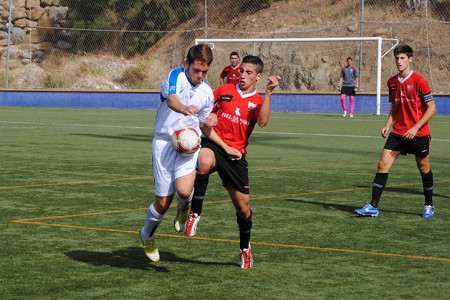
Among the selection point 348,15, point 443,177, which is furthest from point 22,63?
point 443,177

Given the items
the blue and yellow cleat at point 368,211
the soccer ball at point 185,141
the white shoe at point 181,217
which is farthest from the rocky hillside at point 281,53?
the soccer ball at point 185,141

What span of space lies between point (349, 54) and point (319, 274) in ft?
125

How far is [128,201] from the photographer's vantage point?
11.5m

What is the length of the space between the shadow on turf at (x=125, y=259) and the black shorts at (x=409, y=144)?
3600 mm

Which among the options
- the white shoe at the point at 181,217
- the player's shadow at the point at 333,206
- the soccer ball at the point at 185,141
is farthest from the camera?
the player's shadow at the point at 333,206

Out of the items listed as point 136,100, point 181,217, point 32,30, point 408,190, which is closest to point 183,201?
point 181,217

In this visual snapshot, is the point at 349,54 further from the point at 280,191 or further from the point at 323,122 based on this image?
the point at 280,191

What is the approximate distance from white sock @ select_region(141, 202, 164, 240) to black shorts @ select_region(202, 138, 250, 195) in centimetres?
62

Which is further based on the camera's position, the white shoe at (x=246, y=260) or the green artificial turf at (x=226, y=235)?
the white shoe at (x=246, y=260)

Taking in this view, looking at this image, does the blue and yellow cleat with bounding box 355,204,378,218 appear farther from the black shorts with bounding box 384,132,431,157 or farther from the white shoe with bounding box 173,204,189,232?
the white shoe with bounding box 173,204,189,232

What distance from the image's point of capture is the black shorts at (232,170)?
25.0 feet

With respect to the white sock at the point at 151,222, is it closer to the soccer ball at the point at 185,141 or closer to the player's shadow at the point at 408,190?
the soccer ball at the point at 185,141

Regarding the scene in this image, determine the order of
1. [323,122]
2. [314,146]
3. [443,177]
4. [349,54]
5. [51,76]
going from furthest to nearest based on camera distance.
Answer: [51,76] → [349,54] → [323,122] → [314,146] → [443,177]

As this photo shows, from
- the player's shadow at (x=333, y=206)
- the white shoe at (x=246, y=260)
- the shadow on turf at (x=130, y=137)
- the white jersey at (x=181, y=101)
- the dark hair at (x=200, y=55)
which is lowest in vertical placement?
the shadow on turf at (x=130, y=137)
